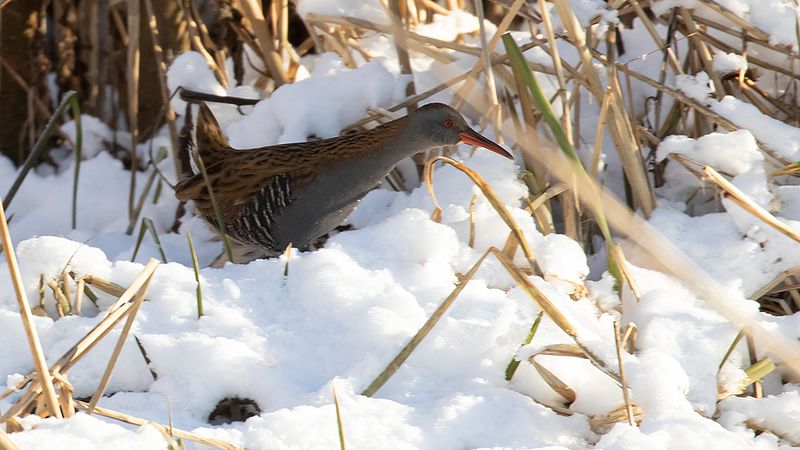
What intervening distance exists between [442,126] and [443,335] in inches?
38.3

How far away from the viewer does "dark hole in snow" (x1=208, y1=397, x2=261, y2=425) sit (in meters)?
1.83

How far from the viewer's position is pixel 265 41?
3.36 metres

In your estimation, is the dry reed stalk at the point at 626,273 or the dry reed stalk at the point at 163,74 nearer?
the dry reed stalk at the point at 626,273

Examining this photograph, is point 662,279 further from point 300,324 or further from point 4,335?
point 4,335

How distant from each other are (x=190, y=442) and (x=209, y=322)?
1.14 ft

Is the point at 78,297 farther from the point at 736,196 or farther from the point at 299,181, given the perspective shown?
the point at 736,196

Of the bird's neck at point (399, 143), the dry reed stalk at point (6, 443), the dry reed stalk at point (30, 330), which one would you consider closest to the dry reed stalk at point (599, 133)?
the bird's neck at point (399, 143)

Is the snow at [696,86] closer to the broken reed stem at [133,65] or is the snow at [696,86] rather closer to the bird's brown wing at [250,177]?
the bird's brown wing at [250,177]

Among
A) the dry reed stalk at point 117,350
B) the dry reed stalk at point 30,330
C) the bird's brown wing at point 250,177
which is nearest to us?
the dry reed stalk at point 30,330

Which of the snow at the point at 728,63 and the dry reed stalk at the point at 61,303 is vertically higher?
the snow at the point at 728,63

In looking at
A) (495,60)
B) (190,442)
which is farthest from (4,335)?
(495,60)

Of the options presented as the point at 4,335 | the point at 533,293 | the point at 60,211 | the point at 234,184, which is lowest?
the point at 60,211

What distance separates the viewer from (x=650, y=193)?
2.57 meters

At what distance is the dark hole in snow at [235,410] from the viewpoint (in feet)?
6.00
